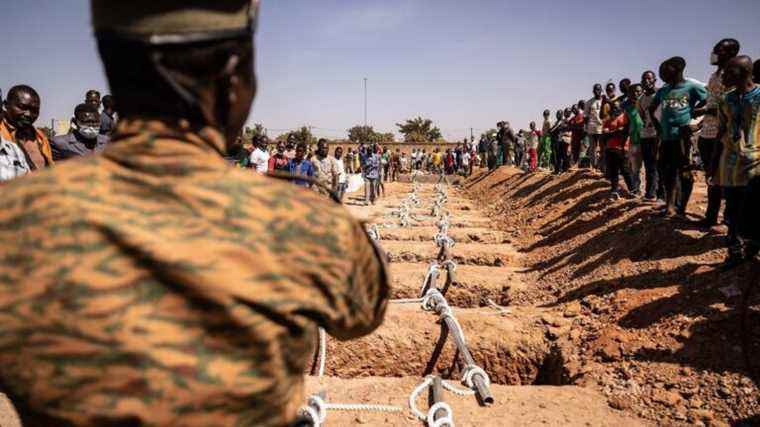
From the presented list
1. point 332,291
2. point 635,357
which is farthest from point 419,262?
point 332,291

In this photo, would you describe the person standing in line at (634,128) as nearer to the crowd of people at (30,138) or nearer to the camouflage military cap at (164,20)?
the crowd of people at (30,138)

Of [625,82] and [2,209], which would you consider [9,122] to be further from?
[625,82]

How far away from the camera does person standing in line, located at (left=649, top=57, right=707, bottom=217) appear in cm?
555

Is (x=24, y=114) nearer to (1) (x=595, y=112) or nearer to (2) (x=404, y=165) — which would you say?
(1) (x=595, y=112)

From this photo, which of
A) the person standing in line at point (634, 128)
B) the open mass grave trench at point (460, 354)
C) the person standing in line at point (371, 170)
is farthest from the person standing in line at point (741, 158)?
the person standing in line at point (371, 170)

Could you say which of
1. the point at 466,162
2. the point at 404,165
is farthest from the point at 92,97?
the point at 404,165

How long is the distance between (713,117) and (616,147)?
2860 mm

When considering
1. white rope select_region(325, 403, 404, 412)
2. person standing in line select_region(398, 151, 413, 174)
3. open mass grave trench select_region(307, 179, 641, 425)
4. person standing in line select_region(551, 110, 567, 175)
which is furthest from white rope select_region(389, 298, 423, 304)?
person standing in line select_region(398, 151, 413, 174)

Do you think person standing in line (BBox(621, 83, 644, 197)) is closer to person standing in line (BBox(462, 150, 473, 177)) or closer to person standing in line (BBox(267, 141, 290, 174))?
person standing in line (BBox(267, 141, 290, 174))

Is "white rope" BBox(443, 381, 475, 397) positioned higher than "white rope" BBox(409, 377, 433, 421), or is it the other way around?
"white rope" BBox(409, 377, 433, 421)

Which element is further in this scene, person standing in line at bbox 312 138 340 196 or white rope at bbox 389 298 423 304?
person standing in line at bbox 312 138 340 196

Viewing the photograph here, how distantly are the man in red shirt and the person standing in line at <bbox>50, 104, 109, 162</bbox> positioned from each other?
686 centimetres

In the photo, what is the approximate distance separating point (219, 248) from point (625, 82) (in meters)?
8.78

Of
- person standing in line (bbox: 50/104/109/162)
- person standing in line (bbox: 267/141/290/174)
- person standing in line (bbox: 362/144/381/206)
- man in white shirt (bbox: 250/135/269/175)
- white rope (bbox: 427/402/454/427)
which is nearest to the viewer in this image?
white rope (bbox: 427/402/454/427)
